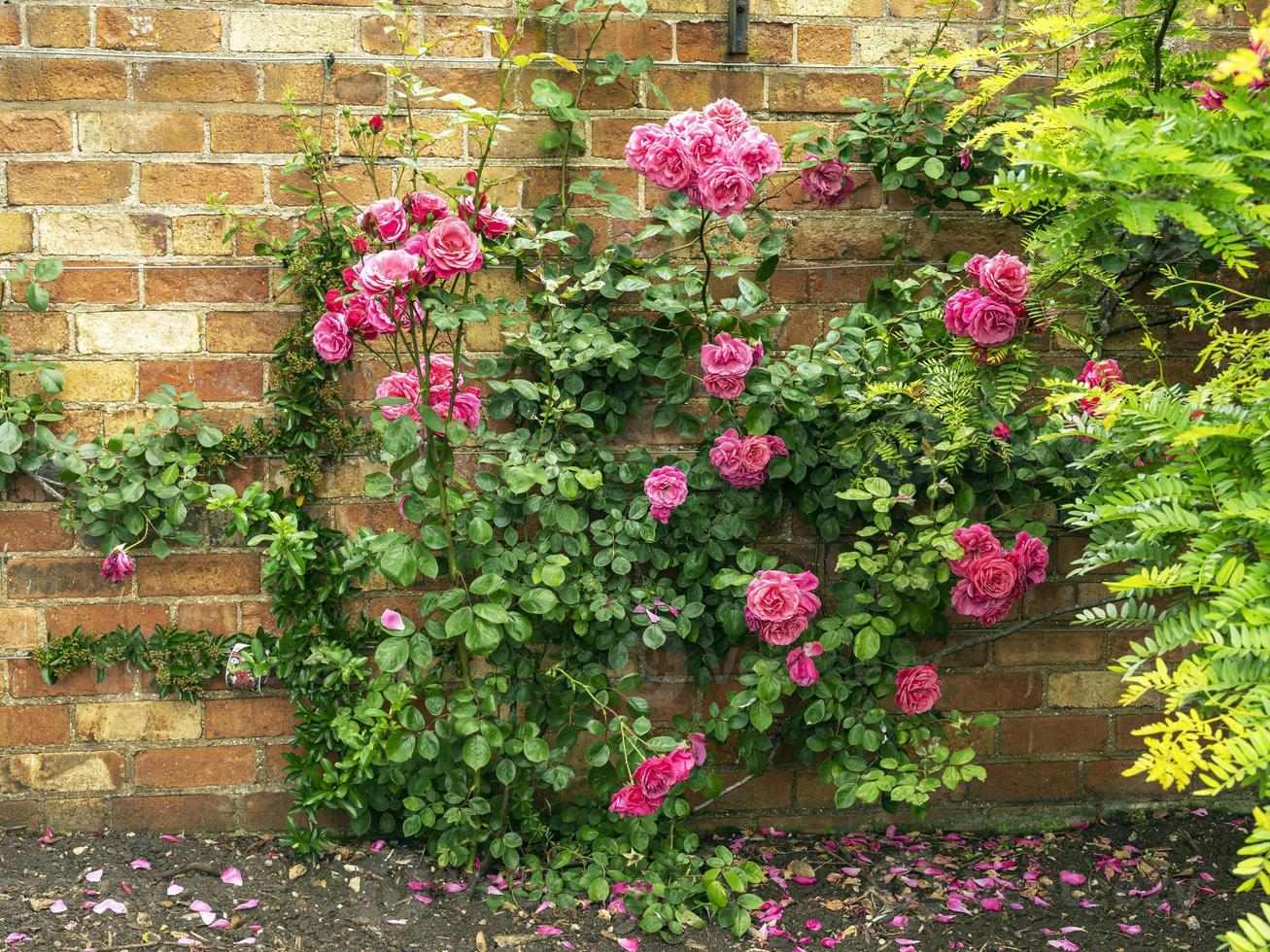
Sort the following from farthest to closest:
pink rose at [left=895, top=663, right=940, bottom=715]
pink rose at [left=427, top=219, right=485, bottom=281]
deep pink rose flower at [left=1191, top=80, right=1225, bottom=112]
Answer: pink rose at [left=895, top=663, right=940, bottom=715] → pink rose at [left=427, top=219, right=485, bottom=281] → deep pink rose flower at [left=1191, top=80, right=1225, bottom=112]

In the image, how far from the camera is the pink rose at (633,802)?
1.80 metres

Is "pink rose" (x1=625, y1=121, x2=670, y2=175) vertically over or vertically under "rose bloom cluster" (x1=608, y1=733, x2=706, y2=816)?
over

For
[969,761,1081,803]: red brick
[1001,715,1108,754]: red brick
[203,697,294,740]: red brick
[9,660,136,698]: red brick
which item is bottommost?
[969,761,1081,803]: red brick

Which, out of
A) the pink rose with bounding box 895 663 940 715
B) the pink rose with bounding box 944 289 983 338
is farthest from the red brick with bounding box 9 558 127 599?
the pink rose with bounding box 944 289 983 338

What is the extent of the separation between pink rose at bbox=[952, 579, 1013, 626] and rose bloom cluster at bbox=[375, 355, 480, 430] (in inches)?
35.4

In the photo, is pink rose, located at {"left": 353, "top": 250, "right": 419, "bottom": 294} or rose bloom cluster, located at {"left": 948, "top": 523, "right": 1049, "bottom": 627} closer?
pink rose, located at {"left": 353, "top": 250, "right": 419, "bottom": 294}

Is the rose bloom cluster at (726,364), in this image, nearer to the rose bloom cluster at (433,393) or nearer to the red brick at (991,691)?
the rose bloom cluster at (433,393)

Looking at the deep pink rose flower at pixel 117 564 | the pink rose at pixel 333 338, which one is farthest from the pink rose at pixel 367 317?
the deep pink rose flower at pixel 117 564

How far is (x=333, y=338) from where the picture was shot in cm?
179

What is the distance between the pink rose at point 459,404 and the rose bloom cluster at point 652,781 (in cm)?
66

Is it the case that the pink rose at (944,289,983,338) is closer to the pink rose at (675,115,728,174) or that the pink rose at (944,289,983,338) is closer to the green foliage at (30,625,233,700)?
the pink rose at (675,115,728,174)

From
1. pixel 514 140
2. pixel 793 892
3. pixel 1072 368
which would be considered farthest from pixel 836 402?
pixel 793 892

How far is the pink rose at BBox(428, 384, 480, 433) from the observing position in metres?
1.76

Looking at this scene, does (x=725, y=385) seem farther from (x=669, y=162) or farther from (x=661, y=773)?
(x=661, y=773)
